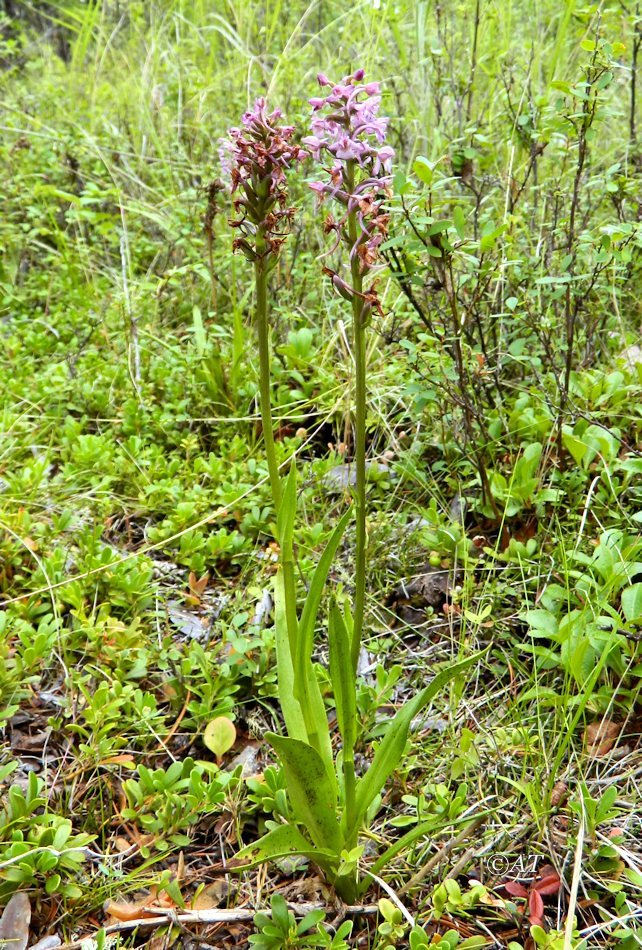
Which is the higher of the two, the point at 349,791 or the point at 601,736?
the point at 349,791

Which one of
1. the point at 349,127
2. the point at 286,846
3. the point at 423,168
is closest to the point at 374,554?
the point at 286,846

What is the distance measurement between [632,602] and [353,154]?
1.23 metres

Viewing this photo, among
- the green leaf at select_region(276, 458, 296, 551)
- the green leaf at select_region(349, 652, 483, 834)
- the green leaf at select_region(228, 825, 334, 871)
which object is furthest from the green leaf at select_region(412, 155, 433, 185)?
the green leaf at select_region(228, 825, 334, 871)

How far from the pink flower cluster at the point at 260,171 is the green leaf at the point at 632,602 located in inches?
46.1

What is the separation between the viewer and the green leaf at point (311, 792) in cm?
138

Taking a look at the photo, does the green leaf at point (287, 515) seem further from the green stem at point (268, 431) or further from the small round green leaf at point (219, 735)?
the small round green leaf at point (219, 735)

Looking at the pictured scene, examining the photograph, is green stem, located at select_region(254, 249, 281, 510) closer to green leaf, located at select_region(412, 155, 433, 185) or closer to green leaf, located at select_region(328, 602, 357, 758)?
green leaf, located at select_region(328, 602, 357, 758)

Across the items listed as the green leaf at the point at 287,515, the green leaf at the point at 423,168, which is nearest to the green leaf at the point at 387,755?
the green leaf at the point at 287,515

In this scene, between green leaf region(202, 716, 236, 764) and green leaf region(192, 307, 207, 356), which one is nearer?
green leaf region(202, 716, 236, 764)

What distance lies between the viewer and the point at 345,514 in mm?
1395

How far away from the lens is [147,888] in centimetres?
165

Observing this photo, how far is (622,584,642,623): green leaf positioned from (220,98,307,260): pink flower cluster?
1.17 m

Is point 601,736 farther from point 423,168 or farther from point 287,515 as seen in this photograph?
point 423,168

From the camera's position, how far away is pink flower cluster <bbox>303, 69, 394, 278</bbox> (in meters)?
1.23
